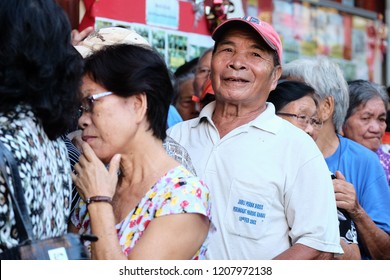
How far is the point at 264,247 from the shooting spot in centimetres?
322

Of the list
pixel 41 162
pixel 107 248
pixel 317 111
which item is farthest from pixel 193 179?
pixel 317 111

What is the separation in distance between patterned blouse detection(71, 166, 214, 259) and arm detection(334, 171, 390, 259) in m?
1.40

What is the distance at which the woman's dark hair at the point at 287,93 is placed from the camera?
3.98 meters

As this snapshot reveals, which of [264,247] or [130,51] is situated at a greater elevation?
[130,51]

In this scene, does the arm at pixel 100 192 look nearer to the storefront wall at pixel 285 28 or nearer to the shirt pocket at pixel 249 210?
the shirt pocket at pixel 249 210

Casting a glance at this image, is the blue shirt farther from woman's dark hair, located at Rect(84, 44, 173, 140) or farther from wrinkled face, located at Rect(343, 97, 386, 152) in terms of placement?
woman's dark hair, located at Rect(84, 44, 173, 140)

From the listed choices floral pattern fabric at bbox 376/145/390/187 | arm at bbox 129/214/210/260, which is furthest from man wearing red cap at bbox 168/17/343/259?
floral pattern fabric at bbox 376/145/390/187

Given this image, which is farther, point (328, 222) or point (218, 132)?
point (218, 132)

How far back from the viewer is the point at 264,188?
322 centimetres

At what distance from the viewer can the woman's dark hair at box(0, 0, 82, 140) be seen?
83.5 inches

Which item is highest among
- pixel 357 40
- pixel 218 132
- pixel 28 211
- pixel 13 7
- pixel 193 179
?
pixel 13 7

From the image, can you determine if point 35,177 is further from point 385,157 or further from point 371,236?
point 385,157

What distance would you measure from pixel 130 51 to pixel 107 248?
678 millimetres
